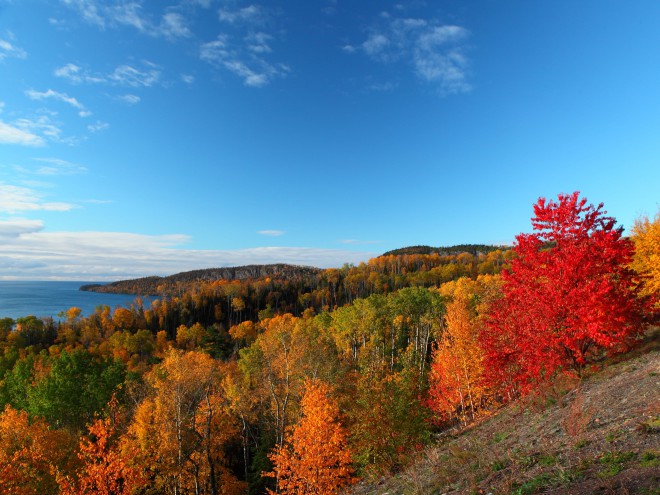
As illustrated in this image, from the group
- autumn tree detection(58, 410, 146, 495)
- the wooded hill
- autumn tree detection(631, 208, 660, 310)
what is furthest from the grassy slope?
autumn tree detection(58, 410, 146, 495)

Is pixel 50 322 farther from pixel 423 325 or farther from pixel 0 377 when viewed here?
pixel 423 325

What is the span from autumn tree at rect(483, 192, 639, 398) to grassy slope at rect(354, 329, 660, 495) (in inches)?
69.5

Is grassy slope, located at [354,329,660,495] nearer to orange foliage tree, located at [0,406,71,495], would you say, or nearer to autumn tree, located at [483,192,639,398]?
autumn tree, located at [483,192,639,398]

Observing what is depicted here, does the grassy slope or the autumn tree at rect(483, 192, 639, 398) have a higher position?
the autumn tree at rect(483, 192, 639, 398)

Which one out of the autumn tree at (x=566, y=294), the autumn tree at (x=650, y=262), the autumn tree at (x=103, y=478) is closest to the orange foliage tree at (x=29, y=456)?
the autumn tree at (x=103, y=478)

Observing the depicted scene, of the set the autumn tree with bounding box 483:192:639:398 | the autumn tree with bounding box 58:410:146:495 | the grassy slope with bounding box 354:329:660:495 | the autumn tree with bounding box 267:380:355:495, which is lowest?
the autumn tree with bounding box 58:410:146:495

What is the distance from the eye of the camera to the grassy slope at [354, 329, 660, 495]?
8.40 metres

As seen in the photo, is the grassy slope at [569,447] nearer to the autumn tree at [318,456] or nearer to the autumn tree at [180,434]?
the autumn tree at [318,456]

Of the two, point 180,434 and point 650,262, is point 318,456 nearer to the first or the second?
point 180,434

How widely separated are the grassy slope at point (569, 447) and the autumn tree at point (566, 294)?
5.79 feet

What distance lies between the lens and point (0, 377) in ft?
197

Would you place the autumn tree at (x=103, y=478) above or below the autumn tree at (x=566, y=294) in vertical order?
below

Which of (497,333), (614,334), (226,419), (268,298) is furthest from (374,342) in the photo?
(268,298)

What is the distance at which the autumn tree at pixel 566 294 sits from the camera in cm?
1664
